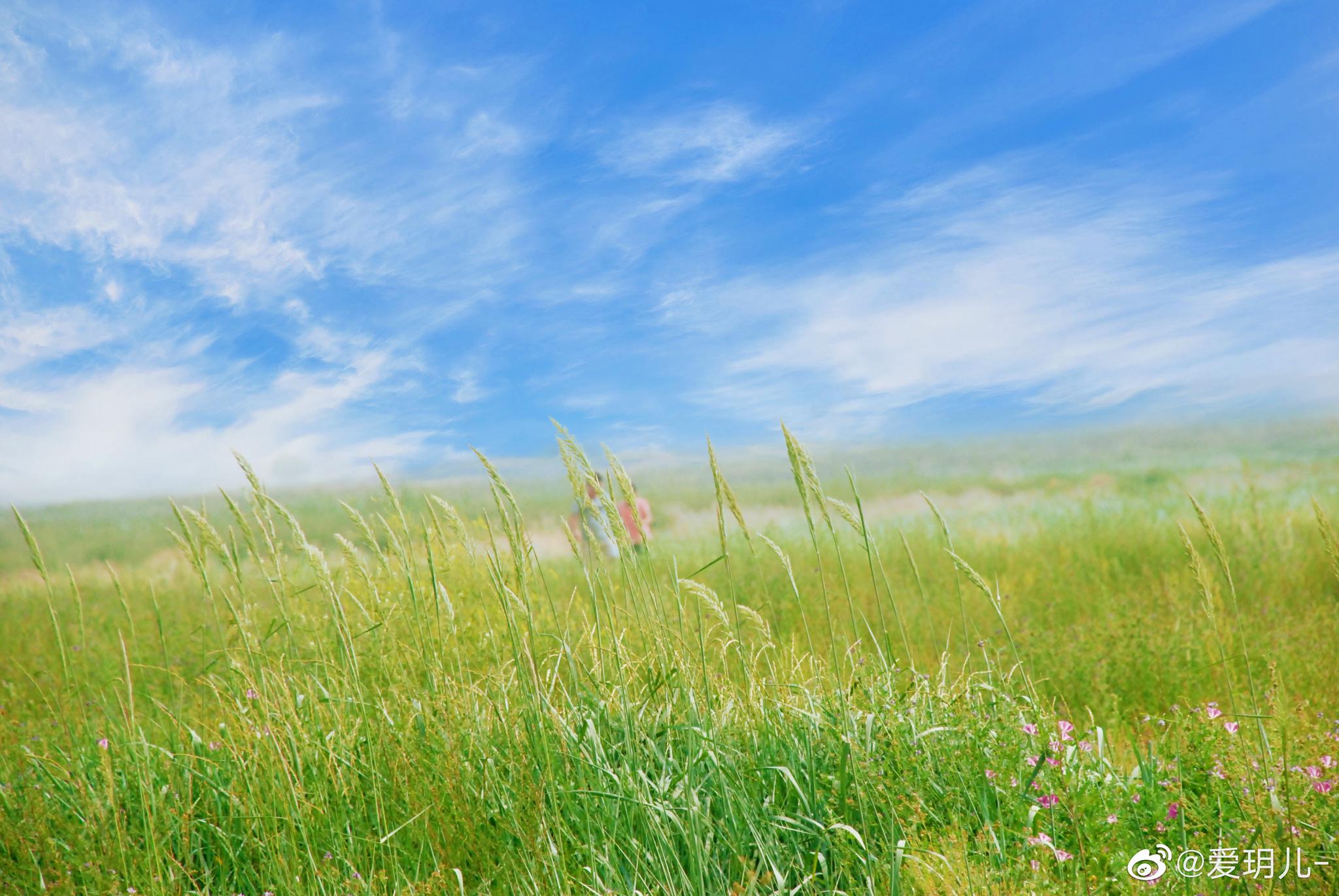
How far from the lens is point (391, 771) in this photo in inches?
117

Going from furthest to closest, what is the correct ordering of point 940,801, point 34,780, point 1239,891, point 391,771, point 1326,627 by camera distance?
1. point 1326,627
2. point 34,780
3. point 391,771
4. point 940,801
5. point 1239,891

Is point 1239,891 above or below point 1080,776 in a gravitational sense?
below

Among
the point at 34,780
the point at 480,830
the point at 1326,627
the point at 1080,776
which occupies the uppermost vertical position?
the point at 34,780

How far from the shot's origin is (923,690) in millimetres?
3373

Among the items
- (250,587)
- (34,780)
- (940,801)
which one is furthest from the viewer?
(250,587)

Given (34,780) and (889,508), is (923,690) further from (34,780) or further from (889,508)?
(889,508)

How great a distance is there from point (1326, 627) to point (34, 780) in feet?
23.1

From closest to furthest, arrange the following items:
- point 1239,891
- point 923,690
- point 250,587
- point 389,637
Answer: point 1239,891
point 923,690
point 389,637
point 250,587

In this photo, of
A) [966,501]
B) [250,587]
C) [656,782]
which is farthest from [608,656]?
[966,501]

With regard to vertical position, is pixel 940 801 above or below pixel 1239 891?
above

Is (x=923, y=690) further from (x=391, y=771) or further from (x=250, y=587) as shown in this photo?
(x=250, y=587)

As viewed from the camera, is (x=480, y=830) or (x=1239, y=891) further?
(x=480, y=830)

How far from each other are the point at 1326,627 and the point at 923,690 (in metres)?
3.96

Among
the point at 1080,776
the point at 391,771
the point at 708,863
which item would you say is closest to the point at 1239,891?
the point at 1080,776
